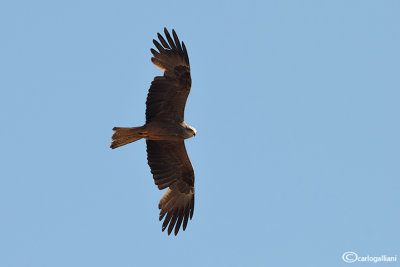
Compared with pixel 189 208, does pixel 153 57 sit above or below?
above

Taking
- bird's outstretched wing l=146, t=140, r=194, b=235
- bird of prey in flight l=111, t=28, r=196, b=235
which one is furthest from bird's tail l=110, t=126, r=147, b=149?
bird's outstretched wing l=146, t=140, r=194, b=235

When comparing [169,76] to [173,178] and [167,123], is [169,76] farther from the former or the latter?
[173,178]

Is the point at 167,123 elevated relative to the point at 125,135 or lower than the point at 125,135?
elevated

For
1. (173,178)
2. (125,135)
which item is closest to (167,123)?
(125,135)

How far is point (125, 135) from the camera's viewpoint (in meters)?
15.9

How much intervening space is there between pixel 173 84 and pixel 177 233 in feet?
11.8

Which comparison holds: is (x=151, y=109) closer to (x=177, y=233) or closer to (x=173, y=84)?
(x=173, y=84)

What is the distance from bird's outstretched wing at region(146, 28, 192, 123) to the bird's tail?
1.31 feet

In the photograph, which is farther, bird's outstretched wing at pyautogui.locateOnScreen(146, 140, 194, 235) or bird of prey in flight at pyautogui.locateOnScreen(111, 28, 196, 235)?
bird's outstretched wing at pyautogui.locateOnScreen(146, 140, 194, 235)

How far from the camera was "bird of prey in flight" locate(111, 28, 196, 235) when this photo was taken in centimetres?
1609

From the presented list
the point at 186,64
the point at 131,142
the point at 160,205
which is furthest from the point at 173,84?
the point at 160,205

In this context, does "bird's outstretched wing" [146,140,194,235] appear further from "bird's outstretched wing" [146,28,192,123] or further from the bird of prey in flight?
"bird's outstretched wing" [146,28,192,123]

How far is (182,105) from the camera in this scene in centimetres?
1639

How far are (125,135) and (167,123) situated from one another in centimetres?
107
